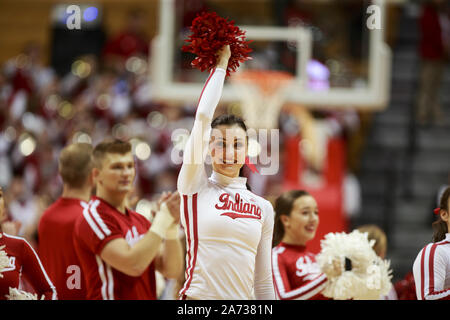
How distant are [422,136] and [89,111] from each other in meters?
4.91

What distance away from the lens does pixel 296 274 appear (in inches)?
164

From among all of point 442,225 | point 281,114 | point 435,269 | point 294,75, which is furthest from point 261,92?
point 435,269

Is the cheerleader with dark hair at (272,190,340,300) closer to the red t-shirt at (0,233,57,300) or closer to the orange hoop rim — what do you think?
the red t-shirt at (0,233,57,300)

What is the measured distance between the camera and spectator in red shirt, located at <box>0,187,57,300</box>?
142 inches

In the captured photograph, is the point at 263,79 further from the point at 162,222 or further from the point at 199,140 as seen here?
the point at 199,140

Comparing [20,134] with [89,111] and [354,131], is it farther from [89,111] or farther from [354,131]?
[354,131]

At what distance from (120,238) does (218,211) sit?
724 millimetres

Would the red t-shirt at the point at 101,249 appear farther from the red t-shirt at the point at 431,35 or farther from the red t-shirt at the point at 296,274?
the red t-shirt at the point at 431,35

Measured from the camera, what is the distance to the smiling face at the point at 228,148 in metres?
3.33

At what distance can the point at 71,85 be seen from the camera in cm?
1353

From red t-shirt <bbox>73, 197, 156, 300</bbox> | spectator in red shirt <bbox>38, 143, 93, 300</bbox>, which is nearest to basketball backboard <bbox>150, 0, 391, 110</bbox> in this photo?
spectator in red shirt <bbox>38, 143, 93, 300</bbox>

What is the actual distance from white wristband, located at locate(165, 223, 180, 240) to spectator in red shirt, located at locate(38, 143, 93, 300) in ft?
1.69

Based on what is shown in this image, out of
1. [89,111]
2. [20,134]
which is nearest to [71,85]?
[89,111]

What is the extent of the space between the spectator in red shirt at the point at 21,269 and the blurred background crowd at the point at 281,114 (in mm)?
5193
